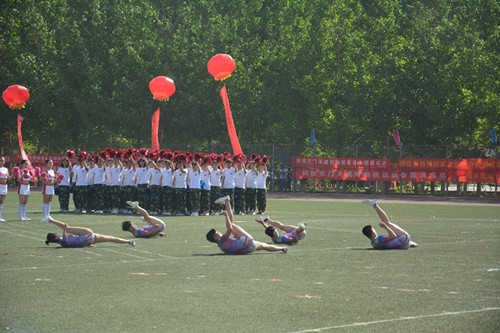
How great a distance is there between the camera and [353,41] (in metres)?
44.4

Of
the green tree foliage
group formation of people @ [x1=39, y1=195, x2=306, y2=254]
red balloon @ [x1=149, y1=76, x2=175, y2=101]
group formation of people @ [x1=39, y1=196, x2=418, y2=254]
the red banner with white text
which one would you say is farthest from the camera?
the green tree foliage

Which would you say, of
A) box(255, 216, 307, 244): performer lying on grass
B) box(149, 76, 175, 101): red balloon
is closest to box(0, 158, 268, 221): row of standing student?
box(149, 76, 175, 101): red balloon

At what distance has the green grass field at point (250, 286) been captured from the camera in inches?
290

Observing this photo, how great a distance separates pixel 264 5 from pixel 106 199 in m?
31.6

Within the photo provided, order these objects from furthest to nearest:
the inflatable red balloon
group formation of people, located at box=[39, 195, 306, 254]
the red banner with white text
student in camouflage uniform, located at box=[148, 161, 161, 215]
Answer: the red banner with white text
the inflatable red balloon
student in camouflage uniform, located at box=[148, 161, 161, 215]
group formation of people, located at box=[39, 195, 306, 254]

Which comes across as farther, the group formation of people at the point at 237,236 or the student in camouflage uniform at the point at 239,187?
the student in camouflage uniform at the point at 239,187

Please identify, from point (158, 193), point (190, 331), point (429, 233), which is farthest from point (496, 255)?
point (158, 193)

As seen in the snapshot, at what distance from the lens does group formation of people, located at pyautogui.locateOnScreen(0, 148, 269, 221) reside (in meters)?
23.2

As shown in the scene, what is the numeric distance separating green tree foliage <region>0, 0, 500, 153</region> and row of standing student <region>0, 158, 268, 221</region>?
18538 millimetres

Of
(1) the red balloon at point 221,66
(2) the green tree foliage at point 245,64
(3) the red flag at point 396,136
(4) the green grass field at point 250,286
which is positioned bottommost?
(4) the green grass field at point 250,286

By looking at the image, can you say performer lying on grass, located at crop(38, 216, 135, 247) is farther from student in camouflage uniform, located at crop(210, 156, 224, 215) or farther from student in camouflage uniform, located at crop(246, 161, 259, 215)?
student in camouflage uniform, located at crop(246, 161, 259, 215)

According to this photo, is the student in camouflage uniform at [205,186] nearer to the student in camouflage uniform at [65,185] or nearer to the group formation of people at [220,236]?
the student in camouflage uniform at [65,185]

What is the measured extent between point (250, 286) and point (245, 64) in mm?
38471

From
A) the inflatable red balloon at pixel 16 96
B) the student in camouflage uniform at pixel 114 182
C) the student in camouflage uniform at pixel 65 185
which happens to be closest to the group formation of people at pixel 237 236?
the student in camouflage uniform at pixel 65 185
